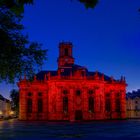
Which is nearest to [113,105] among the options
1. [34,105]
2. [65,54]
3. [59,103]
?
[59,103]

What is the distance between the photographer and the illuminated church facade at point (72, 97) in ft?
288

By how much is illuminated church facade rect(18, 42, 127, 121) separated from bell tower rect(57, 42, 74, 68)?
12.0m

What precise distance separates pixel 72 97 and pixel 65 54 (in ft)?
91.8

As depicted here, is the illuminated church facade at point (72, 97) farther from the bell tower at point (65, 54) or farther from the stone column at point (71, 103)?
the bell tower at point (65, 54)

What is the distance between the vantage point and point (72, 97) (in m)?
88.4

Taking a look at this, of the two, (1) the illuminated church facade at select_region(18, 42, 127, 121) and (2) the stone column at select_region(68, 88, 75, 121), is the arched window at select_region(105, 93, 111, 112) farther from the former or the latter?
(2) the stone column at select_region(68, 88, 75, 121)

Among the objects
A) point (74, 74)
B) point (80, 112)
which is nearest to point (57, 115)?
point (80, 112)

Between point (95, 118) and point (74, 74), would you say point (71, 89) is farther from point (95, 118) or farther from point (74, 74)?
point (95, 118)

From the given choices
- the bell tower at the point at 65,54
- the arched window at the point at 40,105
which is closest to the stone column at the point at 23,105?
the arched window at the point at 40,105

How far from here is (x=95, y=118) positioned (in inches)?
3514

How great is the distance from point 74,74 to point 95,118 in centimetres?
1364

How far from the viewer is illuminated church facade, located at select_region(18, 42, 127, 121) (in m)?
87.8

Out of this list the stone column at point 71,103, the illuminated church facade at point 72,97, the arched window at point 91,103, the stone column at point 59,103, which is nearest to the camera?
the stone column at point 59,103

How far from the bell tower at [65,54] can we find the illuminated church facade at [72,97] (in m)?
12.0
